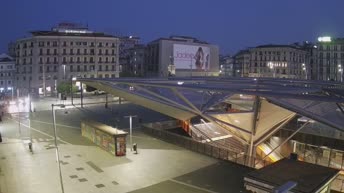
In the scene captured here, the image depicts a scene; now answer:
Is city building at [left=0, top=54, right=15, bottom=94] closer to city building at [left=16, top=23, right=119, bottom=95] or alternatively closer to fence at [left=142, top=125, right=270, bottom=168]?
city building at [left=16, top=23, right=119, bottom=95]

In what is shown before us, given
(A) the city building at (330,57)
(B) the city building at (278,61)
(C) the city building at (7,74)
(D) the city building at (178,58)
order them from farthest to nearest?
1. (B) the city building at (278,61)
2. (A) the city building at (330,57)
3. (D) the city building at (178,58)
4. (C) the city building at (7,74)

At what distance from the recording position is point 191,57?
133 metres

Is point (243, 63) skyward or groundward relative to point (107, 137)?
skyward

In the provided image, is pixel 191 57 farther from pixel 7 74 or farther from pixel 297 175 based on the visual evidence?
pixel 297 175

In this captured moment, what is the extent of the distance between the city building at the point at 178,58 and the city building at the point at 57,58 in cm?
2052

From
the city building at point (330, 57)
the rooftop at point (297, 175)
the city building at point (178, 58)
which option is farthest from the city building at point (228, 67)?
the rooftop at point (297, 175)

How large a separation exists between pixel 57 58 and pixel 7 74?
27660 millimetres

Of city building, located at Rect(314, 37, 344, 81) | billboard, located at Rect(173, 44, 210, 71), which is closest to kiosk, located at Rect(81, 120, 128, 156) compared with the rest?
billboard, located at Rect(173, 44, 210, 71)

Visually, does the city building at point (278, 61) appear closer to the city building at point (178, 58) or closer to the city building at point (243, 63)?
the city building at point (243, 63)

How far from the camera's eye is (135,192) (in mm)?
25797

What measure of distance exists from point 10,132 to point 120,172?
954 inches

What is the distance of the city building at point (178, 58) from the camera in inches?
4941

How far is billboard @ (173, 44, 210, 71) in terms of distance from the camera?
12712 cm

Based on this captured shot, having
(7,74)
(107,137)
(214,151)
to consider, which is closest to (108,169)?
(107,137)
